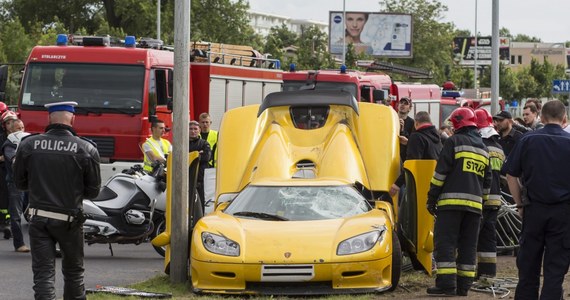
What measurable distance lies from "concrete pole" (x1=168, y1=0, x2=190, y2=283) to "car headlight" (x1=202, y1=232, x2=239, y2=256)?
0.76 meters

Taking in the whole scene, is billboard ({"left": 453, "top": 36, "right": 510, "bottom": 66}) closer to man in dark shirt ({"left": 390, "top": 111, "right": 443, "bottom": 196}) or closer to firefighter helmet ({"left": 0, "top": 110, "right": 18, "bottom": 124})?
firefighter helmet ({"left": 0, "top": 110, "right": 18, "bottom": 124})

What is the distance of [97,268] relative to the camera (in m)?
15.1

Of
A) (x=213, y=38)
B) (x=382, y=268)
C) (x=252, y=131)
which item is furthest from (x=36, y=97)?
(x=213, y=38)

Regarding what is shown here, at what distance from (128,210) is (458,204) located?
5.08 meters

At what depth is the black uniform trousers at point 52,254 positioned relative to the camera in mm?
10180

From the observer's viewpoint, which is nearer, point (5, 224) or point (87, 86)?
point (5, 224)

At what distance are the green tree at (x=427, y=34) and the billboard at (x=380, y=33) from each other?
357 centimetres

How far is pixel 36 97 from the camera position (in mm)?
21547

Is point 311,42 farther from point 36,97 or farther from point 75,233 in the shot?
point 75,233

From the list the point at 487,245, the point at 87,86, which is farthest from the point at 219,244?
the point at 87,86

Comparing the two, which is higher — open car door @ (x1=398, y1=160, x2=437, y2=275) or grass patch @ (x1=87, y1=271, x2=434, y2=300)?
open car door @ (x1=398, y1=160, x2=437, y2=275)

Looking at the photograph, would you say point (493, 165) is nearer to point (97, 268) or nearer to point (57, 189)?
point (97, 268)

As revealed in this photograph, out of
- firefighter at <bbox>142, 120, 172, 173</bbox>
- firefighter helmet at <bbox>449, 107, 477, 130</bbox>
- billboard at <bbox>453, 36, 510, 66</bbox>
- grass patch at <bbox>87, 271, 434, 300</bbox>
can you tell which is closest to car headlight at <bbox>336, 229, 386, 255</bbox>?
grass patch at <bbox>87, 271, 434, 300</bbox>

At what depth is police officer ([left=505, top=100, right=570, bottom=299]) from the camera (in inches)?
404
